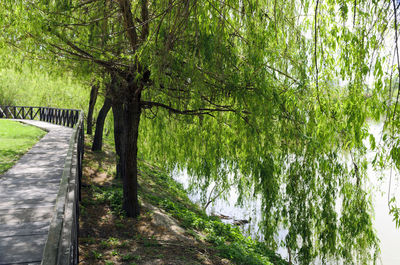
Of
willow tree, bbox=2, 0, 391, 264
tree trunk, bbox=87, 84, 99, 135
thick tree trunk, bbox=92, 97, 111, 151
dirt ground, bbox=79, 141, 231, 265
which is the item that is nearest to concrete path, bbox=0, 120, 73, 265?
dirt ground, bbox=79, 141, 231, 265

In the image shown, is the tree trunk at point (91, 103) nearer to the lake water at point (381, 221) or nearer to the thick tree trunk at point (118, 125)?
A: the thick tree trunk at point (118, 125)

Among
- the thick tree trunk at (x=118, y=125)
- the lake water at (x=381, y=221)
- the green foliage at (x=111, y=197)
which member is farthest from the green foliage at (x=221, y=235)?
the thick tree trunk at (x=118, y=125)

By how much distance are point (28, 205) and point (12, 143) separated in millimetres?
7665

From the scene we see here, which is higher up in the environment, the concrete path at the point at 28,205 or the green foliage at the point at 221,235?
the concrete path at the point at 28,205

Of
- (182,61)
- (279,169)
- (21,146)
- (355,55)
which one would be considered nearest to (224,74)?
(182,61)

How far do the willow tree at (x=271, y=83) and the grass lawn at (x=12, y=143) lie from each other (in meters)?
3.61

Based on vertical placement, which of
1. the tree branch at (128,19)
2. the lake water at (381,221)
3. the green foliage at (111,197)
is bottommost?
the lake water at (381,221)

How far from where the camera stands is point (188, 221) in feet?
32.5

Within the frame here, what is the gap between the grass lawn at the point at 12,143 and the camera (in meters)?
10.1

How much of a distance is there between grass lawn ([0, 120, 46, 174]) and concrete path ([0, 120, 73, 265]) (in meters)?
0.32

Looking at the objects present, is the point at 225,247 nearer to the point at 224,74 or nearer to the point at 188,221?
the point at 188,221

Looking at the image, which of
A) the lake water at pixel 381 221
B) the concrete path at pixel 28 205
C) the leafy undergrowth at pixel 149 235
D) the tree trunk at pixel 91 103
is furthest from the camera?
the tree trunk at pixel 91 103

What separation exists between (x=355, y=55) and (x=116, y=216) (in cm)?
626

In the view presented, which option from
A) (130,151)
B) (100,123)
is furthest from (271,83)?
(100,123)
